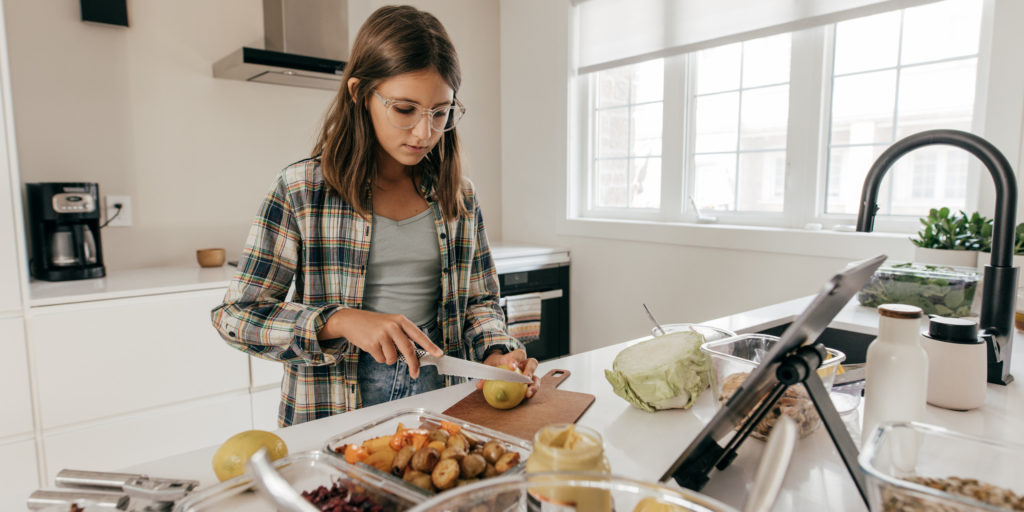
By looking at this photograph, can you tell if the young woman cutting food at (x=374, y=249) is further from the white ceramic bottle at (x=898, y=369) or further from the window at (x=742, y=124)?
the window at (x=742, y=124)

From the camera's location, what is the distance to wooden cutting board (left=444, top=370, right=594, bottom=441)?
87cm

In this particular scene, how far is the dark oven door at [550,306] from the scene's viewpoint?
115 inches

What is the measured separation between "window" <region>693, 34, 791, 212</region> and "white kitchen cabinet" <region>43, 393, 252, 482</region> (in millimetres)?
2177

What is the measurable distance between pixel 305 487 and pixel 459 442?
0.17m

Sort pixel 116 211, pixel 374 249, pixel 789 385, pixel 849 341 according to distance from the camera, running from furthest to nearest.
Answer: pixel 116 211
pixel 849 341
pixel 374 249
pixel 789 385

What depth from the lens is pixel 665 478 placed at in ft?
2.17

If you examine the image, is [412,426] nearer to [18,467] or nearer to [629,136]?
[18,467]

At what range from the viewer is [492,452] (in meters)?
0.66

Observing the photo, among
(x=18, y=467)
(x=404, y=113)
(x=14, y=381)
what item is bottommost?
(x=18, y=467)

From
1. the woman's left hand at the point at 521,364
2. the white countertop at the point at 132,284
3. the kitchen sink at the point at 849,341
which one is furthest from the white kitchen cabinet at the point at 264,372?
the kitchen sink at the point at 849,341

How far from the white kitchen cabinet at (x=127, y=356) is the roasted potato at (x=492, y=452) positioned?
1.63 meters

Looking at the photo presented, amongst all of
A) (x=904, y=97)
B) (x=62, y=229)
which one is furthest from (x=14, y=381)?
(x=904, y=97)

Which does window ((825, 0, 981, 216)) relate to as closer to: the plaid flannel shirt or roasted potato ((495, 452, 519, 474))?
the plaid flannel shirt

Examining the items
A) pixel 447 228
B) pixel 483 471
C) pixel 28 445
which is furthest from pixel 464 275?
pixel 28 445
